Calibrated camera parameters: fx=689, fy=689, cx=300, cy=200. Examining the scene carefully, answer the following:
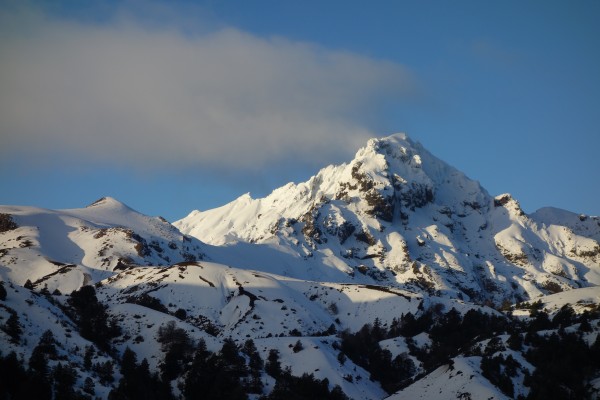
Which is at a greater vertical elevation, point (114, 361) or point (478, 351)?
point (478, 351)

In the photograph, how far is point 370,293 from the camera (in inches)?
7544

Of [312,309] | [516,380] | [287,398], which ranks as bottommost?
[287,398]

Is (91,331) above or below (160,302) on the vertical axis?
below

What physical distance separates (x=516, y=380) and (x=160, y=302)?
86.8 m

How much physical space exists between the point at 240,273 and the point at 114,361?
94.9 meters

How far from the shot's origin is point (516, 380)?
9744 centimetres

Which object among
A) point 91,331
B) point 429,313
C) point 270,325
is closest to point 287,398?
point 91,331

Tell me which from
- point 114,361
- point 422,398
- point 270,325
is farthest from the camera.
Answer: point 270,325

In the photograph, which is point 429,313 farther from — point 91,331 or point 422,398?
point 91,331

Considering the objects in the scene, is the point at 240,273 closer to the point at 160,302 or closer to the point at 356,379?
the point at 160,302

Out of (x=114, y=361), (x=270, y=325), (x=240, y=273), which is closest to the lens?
(x=114, y=361)

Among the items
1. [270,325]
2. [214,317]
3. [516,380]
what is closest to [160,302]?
[214,317]

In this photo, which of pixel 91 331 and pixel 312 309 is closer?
pixel 91 331

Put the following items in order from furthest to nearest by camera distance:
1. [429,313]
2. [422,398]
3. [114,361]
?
[429,313] < [422,398] < [114,361]
